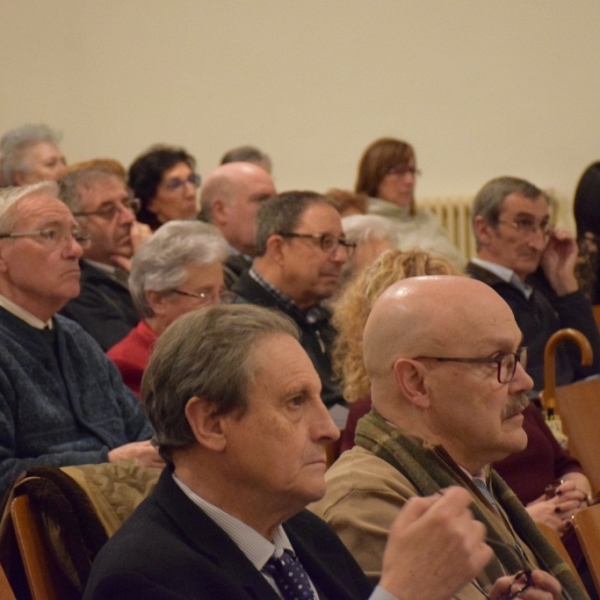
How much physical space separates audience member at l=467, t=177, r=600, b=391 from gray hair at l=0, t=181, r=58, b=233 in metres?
1.98

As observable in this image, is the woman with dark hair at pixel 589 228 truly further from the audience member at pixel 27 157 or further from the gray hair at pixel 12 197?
the gray hair at pixel 12 197

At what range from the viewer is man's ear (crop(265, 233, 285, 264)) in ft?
12.9

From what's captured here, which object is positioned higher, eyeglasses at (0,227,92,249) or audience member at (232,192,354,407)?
eyeglasses at (0,227,92,249)

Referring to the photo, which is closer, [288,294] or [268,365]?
[268,365]

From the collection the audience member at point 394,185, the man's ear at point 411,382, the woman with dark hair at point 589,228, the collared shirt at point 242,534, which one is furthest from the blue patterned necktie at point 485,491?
the audience member at point 394,185

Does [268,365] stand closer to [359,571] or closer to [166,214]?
[359,571]

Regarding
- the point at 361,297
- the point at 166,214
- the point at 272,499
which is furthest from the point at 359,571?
the point at 166,214

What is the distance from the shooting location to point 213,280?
3.35 metres

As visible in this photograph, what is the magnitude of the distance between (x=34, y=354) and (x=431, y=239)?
3.36 metres

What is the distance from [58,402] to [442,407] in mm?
1027

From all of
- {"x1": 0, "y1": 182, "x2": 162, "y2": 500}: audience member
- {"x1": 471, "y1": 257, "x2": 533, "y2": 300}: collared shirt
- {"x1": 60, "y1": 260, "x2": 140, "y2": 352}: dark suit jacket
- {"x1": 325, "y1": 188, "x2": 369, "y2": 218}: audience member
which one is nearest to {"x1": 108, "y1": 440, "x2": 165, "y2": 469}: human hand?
{"x1": 0, "y1": 182, "x2": 162, "y2": 500}: audience member

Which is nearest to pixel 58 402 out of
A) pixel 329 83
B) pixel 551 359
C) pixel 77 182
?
pixel 551 359

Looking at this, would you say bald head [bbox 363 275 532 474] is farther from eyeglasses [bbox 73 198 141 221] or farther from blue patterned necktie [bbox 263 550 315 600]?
eyeglasses [bbox 73 198 141 221]

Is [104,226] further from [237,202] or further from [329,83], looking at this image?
[329,83]
